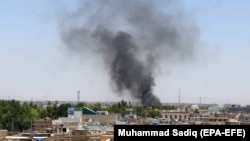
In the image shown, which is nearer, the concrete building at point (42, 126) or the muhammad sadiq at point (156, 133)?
the muhammad sadiq at point (156, 133)

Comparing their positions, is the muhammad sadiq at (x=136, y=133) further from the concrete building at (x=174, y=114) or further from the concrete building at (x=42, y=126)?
the concrete building at (x=174, y=114)

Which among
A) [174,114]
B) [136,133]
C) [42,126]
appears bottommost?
[174,114]

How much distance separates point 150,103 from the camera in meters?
82.3

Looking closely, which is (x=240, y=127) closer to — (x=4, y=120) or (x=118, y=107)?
(x=4, y=120)

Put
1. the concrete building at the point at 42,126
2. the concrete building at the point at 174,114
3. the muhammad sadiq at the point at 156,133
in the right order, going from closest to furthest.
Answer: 1. the muhammad sadiq at the point at 156,133
2. the concrete building at the point at 42,126
3. the concrete building at the point at 174,114

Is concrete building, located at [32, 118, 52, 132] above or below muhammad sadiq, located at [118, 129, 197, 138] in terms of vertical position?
below

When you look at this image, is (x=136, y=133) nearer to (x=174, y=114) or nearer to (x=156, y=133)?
(x=156, y=133)

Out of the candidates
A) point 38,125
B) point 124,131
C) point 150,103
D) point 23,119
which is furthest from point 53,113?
point 124,131

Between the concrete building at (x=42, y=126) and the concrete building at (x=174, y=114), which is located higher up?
the concrete building at (x=42, y=126)

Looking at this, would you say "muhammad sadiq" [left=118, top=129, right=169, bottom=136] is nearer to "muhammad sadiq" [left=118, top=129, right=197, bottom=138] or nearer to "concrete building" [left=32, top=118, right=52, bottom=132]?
"muhammad sadiq" [left=118, top=129, right=197, bottom=138]

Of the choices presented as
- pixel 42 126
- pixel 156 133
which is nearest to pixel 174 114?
pixel 42 126

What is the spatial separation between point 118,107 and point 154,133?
226 feet

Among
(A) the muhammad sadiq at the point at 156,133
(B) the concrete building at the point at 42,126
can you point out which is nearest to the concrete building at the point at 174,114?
(B) the concrete building at the point at 42,126

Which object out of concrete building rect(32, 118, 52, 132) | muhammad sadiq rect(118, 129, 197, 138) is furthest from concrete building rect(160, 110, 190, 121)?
muhammad sadiq rect(118, 129, 197, 138)
